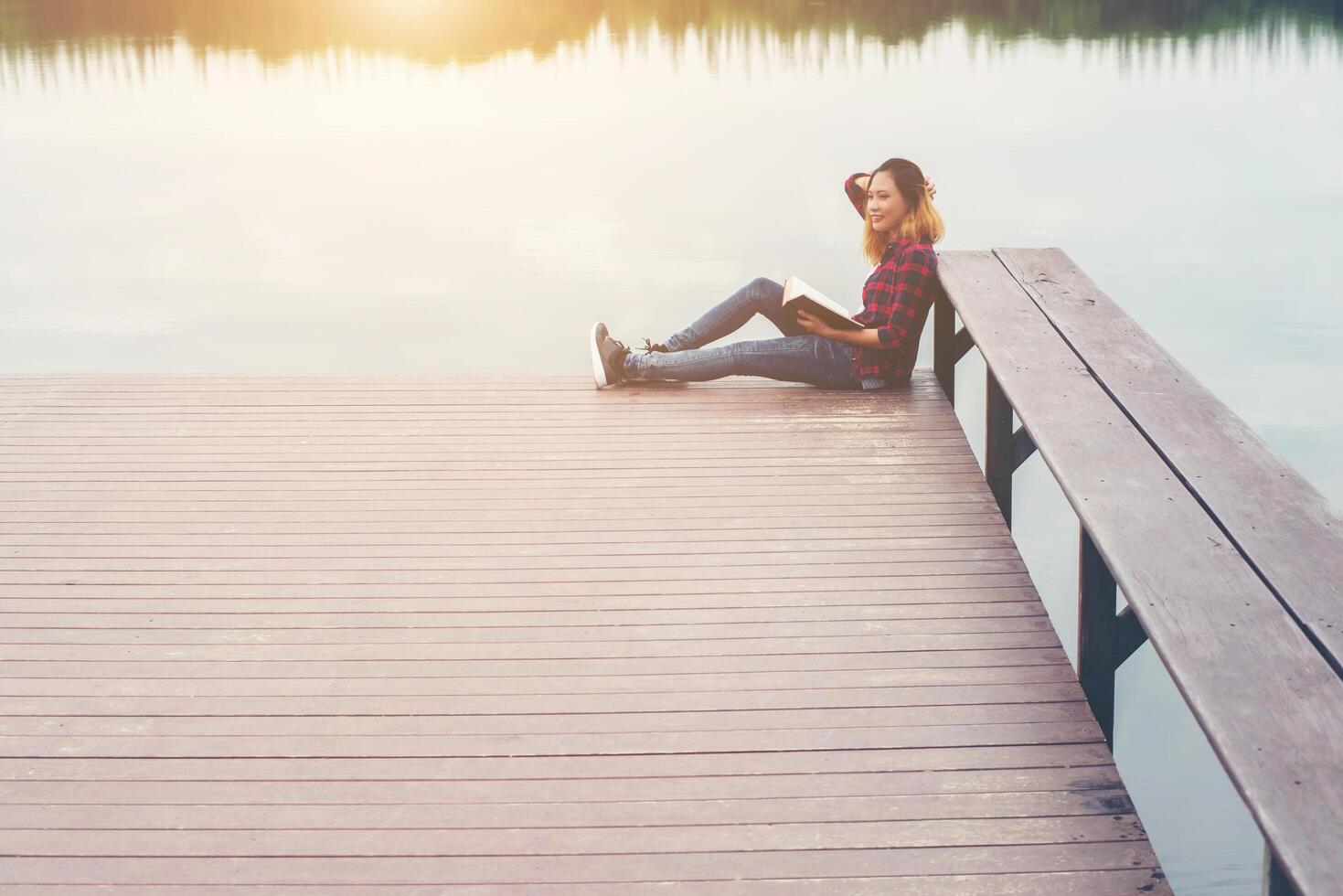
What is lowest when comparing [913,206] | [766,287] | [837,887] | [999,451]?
[837,887]

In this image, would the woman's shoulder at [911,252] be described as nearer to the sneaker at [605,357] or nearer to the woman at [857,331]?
the woman at [857,331]

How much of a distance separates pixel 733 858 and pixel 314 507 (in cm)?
190

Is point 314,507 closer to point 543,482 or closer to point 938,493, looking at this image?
point 543,482

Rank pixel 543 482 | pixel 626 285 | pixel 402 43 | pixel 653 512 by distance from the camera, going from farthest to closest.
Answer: pixel 402 43 < pixel 626 285 < pixel 543 482 < pixel 653 512

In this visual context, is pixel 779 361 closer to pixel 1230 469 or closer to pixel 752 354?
pixel 752 354

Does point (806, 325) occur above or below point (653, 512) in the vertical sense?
above

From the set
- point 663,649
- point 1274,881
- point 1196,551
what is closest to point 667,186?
point 663,649

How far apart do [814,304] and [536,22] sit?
56.8 ft

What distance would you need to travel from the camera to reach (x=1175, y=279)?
336 inches

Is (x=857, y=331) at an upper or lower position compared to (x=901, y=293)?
lower

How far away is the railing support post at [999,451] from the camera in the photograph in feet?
12.8

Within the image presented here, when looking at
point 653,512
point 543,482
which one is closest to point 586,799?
point 653,512

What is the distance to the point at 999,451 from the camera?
3.95m

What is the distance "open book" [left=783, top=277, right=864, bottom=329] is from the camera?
421 cm
